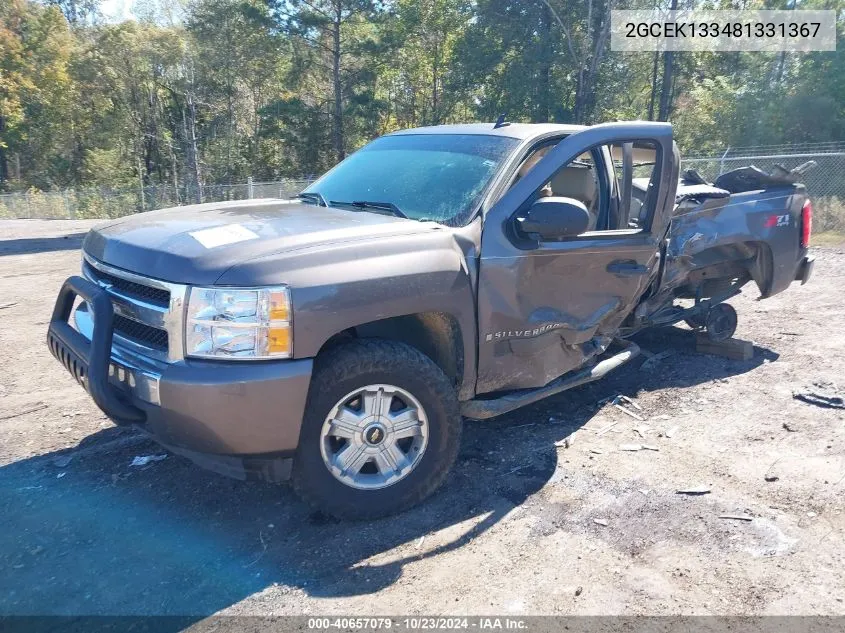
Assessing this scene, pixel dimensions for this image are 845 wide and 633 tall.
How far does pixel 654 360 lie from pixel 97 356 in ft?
15.0

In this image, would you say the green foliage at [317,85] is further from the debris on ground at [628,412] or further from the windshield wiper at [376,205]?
the windshield wiper at [376,205]

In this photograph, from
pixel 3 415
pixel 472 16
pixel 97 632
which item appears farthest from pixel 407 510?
pixel 472 16

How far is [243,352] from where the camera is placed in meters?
2.94

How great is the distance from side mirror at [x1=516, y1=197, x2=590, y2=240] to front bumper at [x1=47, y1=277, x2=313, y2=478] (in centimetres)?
149

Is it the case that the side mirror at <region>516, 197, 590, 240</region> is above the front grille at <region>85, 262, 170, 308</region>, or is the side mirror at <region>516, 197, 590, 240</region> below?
above

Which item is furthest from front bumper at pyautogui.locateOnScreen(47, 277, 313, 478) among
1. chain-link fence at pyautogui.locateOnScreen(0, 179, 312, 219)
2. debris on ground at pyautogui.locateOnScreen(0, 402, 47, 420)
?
chain-link fence at pyautogui.locateOnScreen(0, 179, 312, 219)

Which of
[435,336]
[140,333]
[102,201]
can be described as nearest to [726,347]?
[435,336]

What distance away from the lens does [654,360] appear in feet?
19.8

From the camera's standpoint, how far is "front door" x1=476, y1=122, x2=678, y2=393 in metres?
3.74

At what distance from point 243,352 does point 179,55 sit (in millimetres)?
39616

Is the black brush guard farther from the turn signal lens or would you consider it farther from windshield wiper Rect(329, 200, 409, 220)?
windshield wiper Rect(329, 200, 409, 220)

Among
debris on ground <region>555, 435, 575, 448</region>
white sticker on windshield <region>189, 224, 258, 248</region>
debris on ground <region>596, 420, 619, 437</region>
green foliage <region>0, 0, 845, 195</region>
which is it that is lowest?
debris on ground <region>555, 435, 575, 448</region>

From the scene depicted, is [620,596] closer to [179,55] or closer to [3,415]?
[3,415]

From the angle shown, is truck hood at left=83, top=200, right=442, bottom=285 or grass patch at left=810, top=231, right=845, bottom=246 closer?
truck hood at left=83, top=200, right=442, bottom=285
